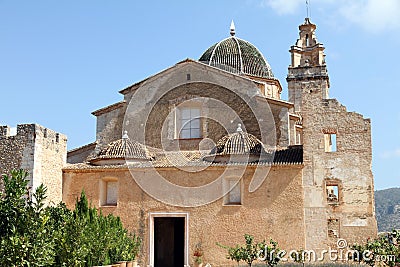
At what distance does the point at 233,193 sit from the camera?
752 inches

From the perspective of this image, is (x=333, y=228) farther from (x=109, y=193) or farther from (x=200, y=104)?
(x=109, y=193)

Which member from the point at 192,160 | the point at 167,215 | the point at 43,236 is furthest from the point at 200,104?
the point at 43,236

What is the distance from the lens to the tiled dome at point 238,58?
27.3 m

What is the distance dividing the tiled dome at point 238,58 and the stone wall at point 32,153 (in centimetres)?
1103

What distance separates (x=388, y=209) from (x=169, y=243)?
53.2 metres

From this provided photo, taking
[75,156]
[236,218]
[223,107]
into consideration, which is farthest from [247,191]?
[75,156]

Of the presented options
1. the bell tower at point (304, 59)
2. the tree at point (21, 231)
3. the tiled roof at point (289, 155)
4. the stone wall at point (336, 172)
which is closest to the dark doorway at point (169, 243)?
the tiled roof at point (289, 155)

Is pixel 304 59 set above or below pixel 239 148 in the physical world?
above

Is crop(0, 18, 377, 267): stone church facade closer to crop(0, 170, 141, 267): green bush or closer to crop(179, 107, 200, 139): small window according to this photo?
crop(179, 107, 200, 139): small window

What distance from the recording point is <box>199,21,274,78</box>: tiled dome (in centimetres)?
2733

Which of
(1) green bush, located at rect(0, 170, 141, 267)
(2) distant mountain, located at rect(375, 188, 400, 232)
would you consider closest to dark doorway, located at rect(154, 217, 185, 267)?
(1) green bush, located at rect(0, 170, 141, 267)

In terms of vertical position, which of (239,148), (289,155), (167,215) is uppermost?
(239,148)

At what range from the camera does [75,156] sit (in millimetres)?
23438

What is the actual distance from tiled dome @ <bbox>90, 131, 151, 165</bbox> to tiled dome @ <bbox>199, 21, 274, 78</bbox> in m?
8.01
